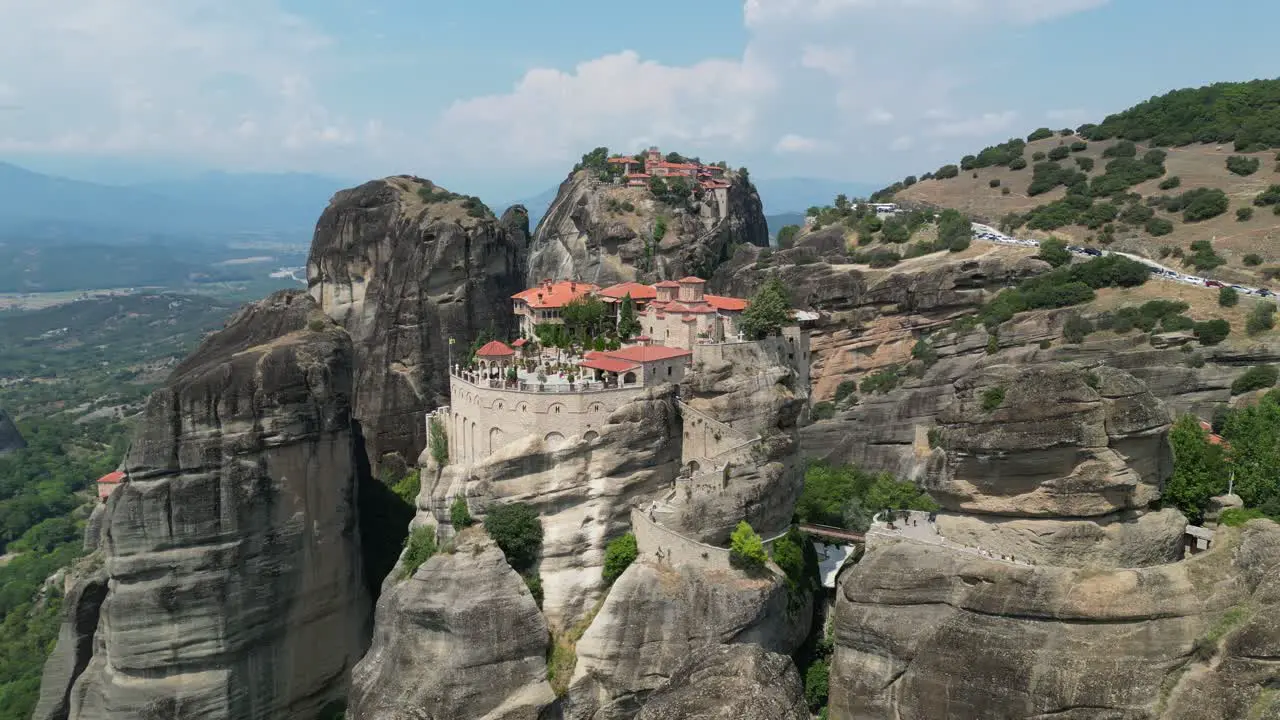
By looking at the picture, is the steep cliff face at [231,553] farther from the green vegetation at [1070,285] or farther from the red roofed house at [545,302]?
the green vegetation at [1070,285]

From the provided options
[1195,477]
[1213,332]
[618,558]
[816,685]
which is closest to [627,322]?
[618,558]

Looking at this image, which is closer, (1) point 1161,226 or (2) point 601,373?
(2) point 601,373

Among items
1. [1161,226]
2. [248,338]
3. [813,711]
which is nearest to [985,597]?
[813,711]

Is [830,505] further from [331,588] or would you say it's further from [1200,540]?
[331,588]

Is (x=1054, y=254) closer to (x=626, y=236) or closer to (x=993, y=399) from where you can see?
(x=626, y=236)

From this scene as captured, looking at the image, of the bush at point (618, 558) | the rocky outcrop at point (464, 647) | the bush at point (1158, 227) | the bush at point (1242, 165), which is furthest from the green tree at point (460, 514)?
the bush at point (1242, 165)

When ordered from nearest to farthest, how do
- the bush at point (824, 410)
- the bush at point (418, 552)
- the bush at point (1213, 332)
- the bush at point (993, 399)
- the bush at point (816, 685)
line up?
the bush at point (993, 399) < the bush at point (816, 685) < the bush at point (418, 552) < the bush at point (1213, 332) < the bush at point (824, 410)

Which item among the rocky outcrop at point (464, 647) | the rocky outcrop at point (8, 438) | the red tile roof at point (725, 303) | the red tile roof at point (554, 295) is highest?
the red tile roof at point (554, 295)
